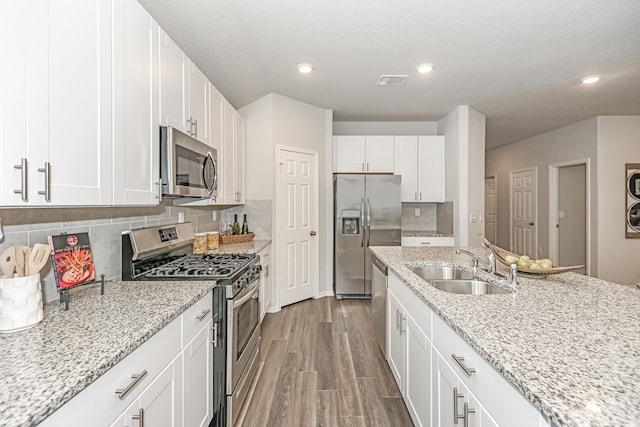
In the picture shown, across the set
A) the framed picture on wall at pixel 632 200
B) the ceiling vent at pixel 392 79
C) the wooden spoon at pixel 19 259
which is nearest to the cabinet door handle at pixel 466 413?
the wooden spoon at pixel 19 259

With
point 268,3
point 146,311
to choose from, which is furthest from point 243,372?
point 268,3

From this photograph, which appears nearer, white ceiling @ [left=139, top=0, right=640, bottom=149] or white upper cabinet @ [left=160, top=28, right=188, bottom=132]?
white upper cabinet @ [left=160, top=28, right=188, bottom=132]

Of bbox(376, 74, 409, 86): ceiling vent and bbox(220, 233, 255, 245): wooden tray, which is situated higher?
bbox(376, 74, 409, 86): ceiling vent

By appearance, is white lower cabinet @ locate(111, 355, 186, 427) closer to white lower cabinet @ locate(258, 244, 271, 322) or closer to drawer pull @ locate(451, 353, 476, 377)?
drawer pull @ locate(451, 353, 476, 377)

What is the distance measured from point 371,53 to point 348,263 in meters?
2.69

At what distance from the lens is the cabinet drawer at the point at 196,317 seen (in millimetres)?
1480

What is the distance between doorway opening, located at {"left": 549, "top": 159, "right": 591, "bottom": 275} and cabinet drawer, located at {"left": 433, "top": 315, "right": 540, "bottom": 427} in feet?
18.6

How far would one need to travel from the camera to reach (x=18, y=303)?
1.08 metres

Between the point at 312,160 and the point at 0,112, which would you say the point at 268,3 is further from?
the point at 312,160

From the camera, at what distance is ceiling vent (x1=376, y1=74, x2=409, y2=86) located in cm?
351

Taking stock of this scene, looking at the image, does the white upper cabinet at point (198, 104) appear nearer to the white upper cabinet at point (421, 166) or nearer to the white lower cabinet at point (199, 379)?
the white lower cabinet at point (199, 379)

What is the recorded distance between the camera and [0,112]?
0.89m

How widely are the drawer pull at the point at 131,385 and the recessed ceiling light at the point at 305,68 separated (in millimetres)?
2928

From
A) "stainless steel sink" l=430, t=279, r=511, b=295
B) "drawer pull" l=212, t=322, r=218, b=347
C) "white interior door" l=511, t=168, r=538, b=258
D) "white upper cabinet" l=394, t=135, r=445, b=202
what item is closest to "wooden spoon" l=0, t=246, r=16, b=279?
"drawer pull" l=212, t=322, r=218, b=347
